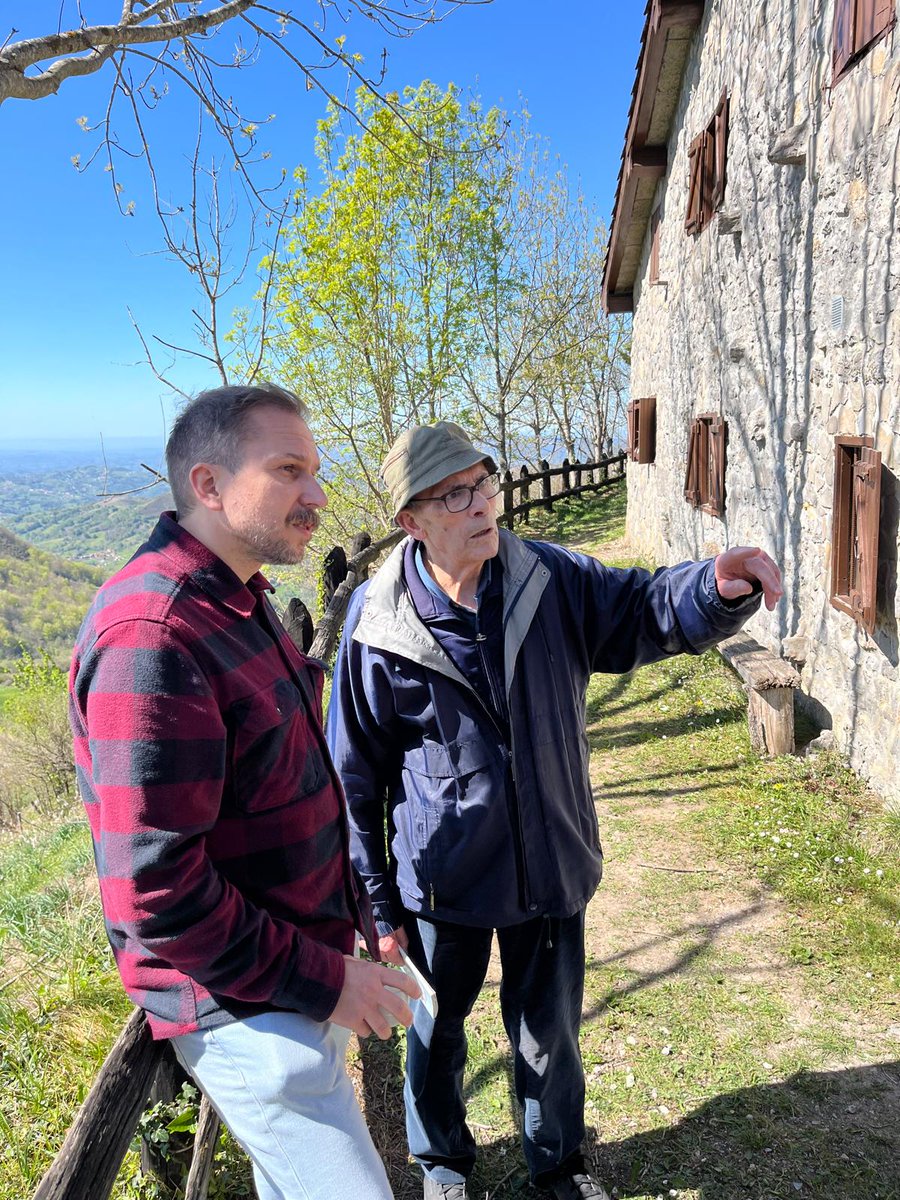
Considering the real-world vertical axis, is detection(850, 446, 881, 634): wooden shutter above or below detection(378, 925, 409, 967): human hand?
above

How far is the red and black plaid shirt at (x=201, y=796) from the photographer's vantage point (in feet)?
3.67

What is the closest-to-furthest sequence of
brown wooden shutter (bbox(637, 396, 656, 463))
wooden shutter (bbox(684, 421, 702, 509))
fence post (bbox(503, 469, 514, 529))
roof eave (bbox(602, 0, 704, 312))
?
roof eave (bbox(602, 0, 704, 312))
wooden shutter (bbox(684, 421, 702, 509))
brown wooden shutter (bbox(637, 396, 656, 463))
fence post (bbox(503, 469, 514, 529))

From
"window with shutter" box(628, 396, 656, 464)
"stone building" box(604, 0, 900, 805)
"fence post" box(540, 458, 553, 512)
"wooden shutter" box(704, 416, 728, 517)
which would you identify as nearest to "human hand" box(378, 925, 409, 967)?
"stone building" box(604, 0, 900, 805)

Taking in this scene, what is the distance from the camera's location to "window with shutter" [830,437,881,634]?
413 centimetres

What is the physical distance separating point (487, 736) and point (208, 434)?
0.99 metres

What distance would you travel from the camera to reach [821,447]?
5047mm

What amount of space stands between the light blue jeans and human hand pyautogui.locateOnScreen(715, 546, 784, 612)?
1.33 metres

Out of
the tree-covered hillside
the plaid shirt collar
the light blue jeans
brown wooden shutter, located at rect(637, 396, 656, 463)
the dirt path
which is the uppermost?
brown wooden shutter, located at rect(637, 396, 656, 463)

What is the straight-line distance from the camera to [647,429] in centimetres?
1102

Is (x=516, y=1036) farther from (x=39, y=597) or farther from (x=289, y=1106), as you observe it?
(x=39, y=597)

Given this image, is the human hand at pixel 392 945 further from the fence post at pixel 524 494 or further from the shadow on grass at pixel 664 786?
the fence post at pixel 524 494

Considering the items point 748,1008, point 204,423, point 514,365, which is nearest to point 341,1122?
point 204,423

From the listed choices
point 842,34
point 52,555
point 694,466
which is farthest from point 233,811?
point 52,555

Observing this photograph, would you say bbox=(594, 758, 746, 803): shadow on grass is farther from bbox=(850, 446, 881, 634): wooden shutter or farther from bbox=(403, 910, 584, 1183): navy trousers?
bbox=(403, 910, 584, 1183): navy trousers
